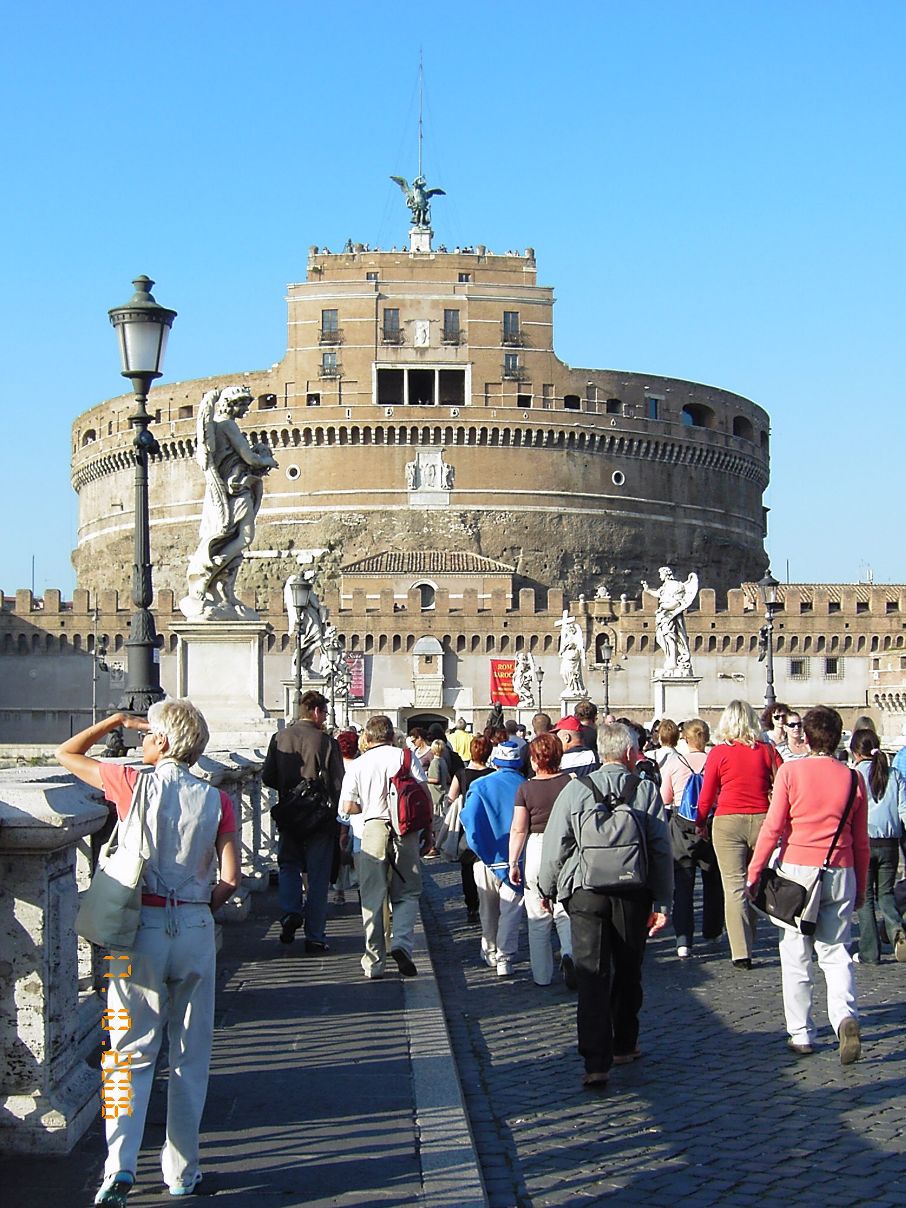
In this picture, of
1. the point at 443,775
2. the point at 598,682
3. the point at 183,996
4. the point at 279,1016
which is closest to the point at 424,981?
the point at 279,1016

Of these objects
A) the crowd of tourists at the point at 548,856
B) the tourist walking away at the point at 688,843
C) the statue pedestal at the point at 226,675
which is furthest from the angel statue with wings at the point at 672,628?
the tourist walking away at the point at 688,843

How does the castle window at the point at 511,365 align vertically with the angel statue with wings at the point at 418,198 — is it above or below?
below

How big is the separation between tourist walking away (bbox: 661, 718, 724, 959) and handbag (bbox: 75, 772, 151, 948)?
5.89 metres

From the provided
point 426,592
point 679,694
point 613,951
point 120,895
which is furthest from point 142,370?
point 426,592

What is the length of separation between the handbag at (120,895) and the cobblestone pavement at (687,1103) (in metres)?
1.31

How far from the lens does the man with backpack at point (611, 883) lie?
6.41 m

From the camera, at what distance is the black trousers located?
20.9 feet

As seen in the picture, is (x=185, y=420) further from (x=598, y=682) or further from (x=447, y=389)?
(x=598, y=682)

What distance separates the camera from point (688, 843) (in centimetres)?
1013

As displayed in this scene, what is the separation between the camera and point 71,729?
56.8 meters

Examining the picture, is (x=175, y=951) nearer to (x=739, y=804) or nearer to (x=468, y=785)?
(x=739, y=804)

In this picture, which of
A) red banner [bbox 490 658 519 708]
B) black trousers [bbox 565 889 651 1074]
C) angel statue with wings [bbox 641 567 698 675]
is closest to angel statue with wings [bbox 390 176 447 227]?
red banner [bbox 490 658 519 708]

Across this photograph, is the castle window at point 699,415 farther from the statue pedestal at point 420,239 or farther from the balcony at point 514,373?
the statue pedestal at point 420,239

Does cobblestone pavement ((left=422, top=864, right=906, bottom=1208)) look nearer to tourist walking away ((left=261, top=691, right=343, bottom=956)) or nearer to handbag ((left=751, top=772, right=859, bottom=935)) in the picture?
handbag ((left=751, top=772, right=859, bottom=935))
